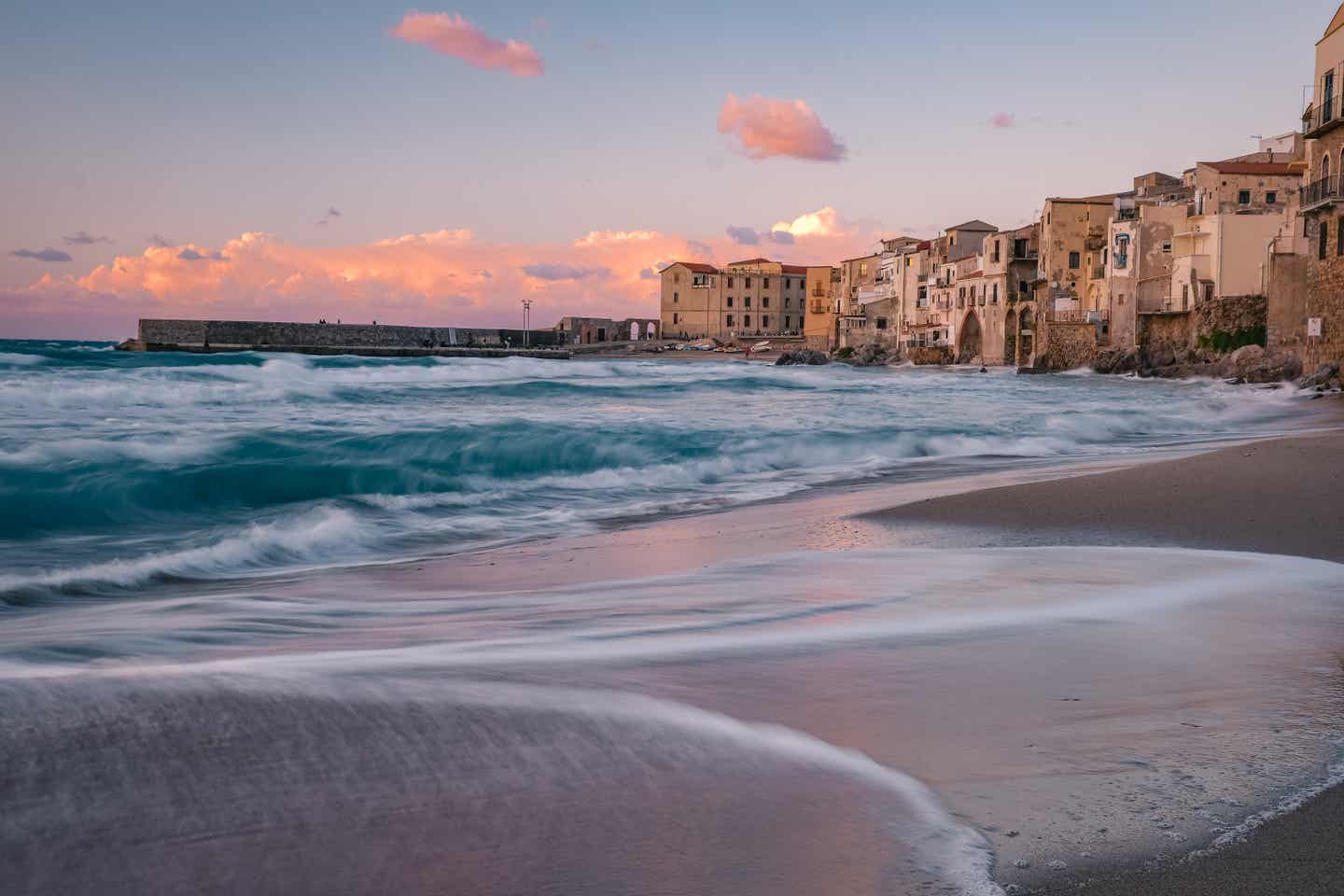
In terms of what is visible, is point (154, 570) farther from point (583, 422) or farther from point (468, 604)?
point (583, 422)

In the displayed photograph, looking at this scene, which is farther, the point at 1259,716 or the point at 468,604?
the point at 468,604

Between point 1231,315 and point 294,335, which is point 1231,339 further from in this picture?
point 294,335

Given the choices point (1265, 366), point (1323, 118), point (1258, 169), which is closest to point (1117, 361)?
point (1258, 169)

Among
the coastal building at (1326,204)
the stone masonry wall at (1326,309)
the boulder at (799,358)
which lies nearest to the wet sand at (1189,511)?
the stone masonry wall at (1326,309)

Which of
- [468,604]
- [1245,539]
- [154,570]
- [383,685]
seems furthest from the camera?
[154,570]

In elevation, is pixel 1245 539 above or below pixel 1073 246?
below

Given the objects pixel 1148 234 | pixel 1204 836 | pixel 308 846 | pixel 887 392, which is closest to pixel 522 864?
pixel 308 846

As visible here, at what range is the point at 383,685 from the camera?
3.34 m

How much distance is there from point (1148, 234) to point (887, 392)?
26.8m

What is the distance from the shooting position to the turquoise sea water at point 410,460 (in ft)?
27.2

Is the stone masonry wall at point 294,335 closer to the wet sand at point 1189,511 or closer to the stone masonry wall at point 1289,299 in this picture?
the stone masonry wall at point 1289,299

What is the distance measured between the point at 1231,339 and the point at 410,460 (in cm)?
4060

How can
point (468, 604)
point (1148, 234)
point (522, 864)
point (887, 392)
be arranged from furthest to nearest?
point (1148, 234), point (887, 392), point (468, 604), point (522, 864)

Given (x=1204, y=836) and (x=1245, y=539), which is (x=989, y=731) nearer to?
(x=1204, y=836)
